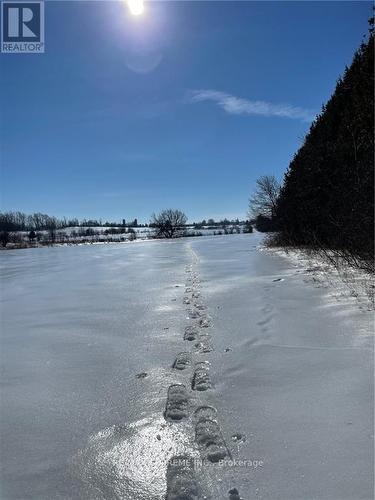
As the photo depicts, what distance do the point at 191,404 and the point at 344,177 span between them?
34.6 feet

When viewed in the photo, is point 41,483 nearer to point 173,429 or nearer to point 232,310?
point 173,429

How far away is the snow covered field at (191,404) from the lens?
2.13 meters

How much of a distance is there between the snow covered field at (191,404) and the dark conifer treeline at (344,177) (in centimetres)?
378

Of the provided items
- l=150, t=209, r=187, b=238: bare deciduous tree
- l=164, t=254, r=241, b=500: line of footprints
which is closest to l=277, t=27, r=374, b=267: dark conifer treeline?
l=164, t=254, r=241, b=500: line of footprints

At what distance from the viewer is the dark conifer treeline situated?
29.8ft

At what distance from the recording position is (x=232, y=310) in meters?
6.33

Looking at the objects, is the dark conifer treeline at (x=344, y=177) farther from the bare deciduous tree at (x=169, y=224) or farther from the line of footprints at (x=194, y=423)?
the bare deciduous tree at (x=169, y=224)

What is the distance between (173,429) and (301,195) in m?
15.8

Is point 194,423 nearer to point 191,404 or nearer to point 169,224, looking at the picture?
point 191,404

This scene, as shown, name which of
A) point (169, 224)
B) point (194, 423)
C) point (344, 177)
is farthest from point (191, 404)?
point (169, 224)

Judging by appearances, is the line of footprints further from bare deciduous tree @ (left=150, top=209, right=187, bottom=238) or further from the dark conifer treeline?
bare deciduous tree @ (left=150, top=209, right=187, bottom=238)

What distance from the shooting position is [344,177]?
11.7 m

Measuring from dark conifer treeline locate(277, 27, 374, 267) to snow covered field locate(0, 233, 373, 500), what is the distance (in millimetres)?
3781

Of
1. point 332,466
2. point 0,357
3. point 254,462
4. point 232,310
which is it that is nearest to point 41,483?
point 254,462
